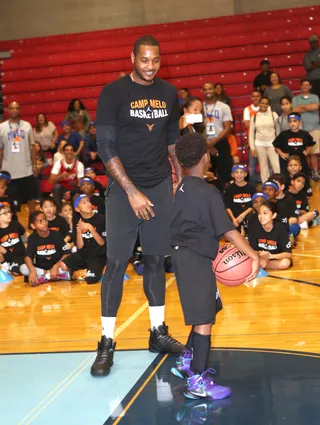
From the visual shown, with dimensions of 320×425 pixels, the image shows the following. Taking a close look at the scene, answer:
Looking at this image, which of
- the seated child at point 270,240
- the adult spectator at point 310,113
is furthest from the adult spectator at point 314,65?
the seated child at point 270,240

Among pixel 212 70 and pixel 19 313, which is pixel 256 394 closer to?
pixel 19 313

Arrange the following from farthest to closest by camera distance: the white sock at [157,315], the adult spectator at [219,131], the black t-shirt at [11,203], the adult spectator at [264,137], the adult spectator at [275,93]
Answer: the adult spectator at [275,93] < the adult spectator at [264,137] < the adult spectator at [219,131] < the black t-shirt at [11,203] < the white sock at [157,315]

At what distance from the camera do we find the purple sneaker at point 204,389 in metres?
3.98

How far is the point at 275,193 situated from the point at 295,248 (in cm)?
82

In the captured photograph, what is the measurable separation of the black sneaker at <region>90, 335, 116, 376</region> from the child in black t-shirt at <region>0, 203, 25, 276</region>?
176 inches

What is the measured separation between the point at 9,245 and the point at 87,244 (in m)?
1.26

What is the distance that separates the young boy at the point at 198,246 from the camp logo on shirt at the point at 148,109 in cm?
56

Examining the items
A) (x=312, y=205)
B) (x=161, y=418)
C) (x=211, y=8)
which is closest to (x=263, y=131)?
(x=312, y=205)

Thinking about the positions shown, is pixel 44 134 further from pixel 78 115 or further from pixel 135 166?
pixel 135 166

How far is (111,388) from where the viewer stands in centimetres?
430

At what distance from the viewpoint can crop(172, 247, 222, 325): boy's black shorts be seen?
4.02 meters

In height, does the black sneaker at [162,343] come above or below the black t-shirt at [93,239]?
below

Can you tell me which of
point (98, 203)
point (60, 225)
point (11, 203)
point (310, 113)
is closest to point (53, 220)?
point (60, 225)

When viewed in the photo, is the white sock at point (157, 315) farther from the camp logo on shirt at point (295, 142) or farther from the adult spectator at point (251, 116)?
the adult spectator at point (251, 116)
